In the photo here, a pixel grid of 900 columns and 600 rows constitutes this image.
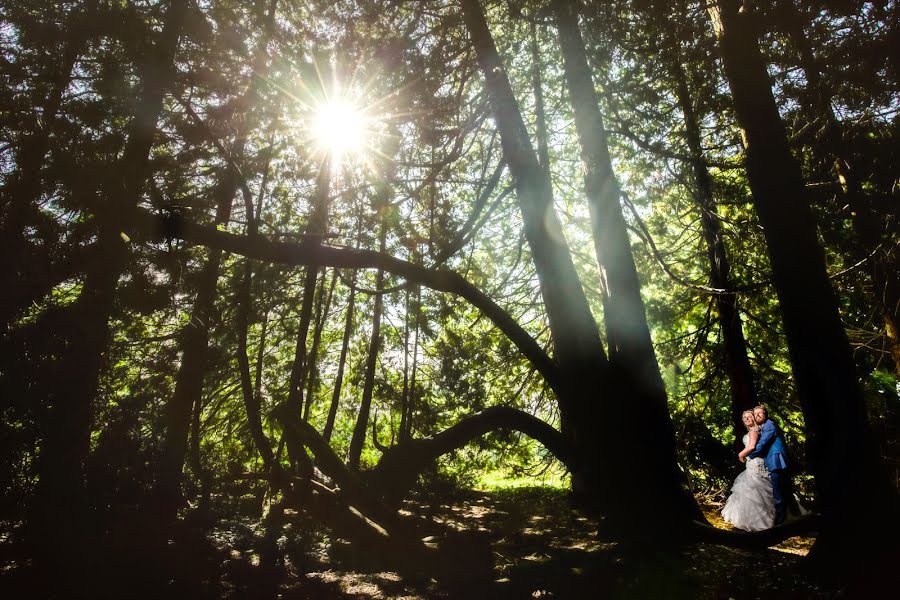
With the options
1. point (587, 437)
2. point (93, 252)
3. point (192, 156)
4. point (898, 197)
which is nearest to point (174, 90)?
point (192, 156)

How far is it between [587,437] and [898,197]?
5.82m

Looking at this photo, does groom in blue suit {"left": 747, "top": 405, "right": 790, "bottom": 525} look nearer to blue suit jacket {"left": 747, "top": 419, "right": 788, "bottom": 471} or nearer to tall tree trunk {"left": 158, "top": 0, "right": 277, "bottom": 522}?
blue suit jacket {"left": 747, "top": 419, "right": 788, "bottom": 471}

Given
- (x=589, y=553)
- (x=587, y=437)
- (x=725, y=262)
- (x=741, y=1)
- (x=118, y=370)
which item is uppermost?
(x=741, y=1)

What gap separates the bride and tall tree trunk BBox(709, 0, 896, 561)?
2.41 m

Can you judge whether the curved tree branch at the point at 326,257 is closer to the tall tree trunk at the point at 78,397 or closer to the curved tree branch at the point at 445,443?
the curved tree branch at the point at 445,443

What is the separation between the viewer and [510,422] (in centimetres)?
581

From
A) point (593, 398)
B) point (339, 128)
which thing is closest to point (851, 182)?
point (593, 398)

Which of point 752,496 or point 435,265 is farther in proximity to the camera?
point 752,496

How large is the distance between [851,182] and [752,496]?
542 centimetres

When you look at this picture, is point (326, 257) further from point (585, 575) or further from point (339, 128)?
point (339, 128)

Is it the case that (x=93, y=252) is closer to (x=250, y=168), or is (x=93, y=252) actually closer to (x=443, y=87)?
(x=250, y=168)

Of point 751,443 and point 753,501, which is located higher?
point 751,443

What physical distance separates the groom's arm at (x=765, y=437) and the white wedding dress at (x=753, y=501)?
0.19 m

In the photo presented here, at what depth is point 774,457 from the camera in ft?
20.5
